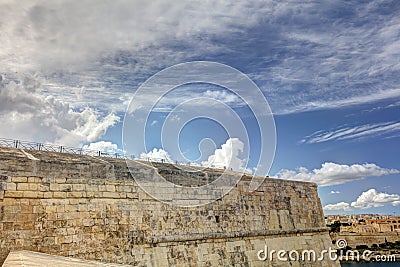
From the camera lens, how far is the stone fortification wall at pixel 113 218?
23.3 feet

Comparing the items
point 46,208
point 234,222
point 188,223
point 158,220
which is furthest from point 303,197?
point 46,208

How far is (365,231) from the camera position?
54844 mm

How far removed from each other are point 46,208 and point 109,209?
4.71ft

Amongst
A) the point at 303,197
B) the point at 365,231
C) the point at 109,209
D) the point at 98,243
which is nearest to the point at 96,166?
the point at 109,209

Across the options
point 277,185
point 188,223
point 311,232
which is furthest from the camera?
point 311,232

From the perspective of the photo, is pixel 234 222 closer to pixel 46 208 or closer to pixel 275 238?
pixel 275 238

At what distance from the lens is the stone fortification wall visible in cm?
711

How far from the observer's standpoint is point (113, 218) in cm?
834

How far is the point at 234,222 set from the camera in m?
11.2

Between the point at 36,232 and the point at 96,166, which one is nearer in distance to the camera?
the point at 36,232

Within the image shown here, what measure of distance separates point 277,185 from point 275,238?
1905 millimetres

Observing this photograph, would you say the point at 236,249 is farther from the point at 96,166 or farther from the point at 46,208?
the point at 46,208

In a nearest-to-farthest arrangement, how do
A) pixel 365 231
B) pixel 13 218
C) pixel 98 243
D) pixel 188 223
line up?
pixel 13 218 < pixel 98 243 < pixel 188 223 < pixel 365 231

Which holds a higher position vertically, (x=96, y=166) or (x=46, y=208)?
(x=96, y=166)
